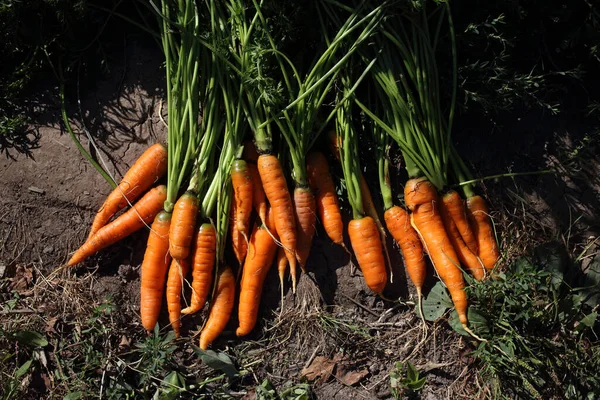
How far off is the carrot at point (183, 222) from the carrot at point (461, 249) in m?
1.19

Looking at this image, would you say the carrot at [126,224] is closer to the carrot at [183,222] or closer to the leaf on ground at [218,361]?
the carrot at [183,222]

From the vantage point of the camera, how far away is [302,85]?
2.63 m

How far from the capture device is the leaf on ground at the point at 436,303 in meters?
2.85

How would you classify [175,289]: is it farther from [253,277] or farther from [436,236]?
[436,236]

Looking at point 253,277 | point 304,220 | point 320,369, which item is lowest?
point 320,369

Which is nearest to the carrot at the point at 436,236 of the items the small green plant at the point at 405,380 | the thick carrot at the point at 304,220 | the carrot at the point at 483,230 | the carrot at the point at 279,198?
the carrot at the point at 483,230

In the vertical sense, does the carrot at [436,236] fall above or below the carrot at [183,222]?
below

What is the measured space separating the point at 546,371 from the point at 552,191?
89cm

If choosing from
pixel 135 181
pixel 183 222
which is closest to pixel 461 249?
pixel 183 222

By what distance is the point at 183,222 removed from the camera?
2682mm

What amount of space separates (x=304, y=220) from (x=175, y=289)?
2.33 ft

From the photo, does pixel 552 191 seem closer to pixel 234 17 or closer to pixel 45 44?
A: pixel 234 17

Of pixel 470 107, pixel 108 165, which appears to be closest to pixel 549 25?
pixel 470 107

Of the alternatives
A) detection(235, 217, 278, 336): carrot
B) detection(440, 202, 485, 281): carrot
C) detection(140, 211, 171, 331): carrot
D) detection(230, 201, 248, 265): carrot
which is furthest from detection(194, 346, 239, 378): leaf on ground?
detection(440, 202, 485, 281): carrot
